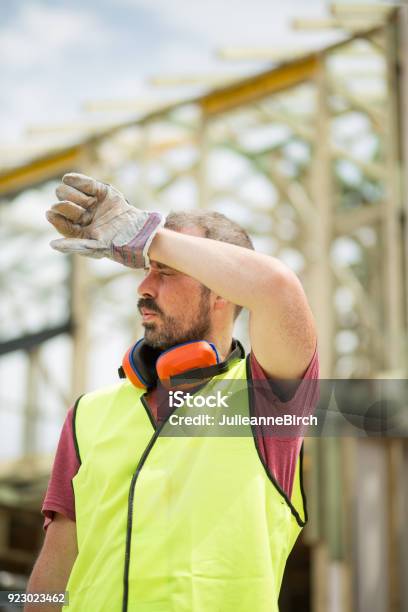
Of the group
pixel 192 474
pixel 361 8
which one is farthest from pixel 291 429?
pixel 361 8

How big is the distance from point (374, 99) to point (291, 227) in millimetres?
2282

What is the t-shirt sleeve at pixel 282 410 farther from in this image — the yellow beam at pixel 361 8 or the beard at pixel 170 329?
the yellow beam at pixel 361 8

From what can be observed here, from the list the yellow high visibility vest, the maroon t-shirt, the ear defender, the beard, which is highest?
the beard

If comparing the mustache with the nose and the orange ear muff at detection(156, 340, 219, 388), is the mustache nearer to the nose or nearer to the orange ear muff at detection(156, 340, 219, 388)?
the nose

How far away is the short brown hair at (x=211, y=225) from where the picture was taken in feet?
7.00

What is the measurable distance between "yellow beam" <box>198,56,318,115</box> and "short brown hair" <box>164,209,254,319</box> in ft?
21.7

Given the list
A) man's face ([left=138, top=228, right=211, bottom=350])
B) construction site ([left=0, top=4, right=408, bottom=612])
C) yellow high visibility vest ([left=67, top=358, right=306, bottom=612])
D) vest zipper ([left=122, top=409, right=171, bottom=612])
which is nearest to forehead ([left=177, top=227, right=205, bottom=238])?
man's face ([left=138, top=228, right=211, bottom=350])

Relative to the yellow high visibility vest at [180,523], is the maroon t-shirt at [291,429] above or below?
above

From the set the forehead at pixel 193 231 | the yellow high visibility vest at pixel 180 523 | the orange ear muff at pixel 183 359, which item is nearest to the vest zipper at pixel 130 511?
the yellow high visibility vest at pixel 180 523

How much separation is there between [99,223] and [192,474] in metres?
0.58

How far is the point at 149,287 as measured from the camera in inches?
81.7

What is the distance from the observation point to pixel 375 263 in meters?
11.1

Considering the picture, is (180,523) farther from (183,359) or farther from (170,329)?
(170,329)

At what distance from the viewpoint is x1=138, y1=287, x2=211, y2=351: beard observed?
2080 mm
